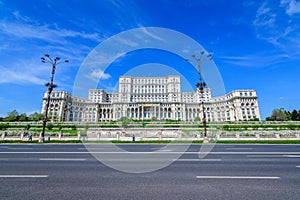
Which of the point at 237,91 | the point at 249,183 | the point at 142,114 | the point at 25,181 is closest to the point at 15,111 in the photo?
the point at 142,114

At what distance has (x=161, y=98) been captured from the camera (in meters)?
100

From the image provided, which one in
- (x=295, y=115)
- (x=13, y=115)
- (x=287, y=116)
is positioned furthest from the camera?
(x=287, y=116)

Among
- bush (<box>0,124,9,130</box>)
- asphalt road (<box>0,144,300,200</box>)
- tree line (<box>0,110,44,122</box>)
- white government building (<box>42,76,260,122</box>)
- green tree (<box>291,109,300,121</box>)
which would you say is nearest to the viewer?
asphalt road (<box>0,144,300,200</box>)

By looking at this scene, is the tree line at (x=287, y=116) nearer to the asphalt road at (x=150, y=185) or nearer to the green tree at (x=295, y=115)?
the green tree at (x=295, y=115)

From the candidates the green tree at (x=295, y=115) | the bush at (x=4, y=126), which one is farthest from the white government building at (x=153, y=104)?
the bush at (x=4, y=126)

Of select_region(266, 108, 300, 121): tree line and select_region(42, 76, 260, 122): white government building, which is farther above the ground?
select_region(42, 76, 260, 122): white government building

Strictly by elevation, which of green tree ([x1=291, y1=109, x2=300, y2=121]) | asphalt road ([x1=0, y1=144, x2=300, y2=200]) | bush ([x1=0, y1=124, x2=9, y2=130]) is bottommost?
asphalt road ([x1=0, y1=144, x2=300, y2=200])

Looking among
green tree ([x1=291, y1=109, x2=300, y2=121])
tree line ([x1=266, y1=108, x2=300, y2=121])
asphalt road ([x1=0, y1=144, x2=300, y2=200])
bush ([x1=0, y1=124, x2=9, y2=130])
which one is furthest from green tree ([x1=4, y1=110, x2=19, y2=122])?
green tree ([x1=291, y1=109, x2=300, y2=121])

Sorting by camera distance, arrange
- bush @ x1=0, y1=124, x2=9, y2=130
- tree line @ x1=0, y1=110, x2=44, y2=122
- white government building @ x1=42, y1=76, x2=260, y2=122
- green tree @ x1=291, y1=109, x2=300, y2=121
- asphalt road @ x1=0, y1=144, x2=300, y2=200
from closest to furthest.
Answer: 1. asphalt road @ x1=0, y1=144, x2=300, y2=200
2. bush @ x1=0, y1=124, x2=9, y2=130
3. tree line @ x1=0, y1=110, x2=44, y2=122
4. green tree @ x1=291, y1=109, x2=300, y2=121
5. white government building @ x1=42, y1=76, x2=260, y2=122

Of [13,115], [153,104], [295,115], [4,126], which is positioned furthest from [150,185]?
[295,115]

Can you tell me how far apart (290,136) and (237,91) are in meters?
79.5

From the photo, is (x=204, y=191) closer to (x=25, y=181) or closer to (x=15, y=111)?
(x=25, y=181)

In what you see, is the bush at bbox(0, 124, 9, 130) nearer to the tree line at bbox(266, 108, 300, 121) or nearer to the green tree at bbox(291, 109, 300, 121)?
the tree line at bbox(266, 108, 300, 121)

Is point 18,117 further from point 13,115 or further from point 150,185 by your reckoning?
point 150,185
